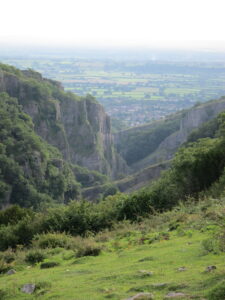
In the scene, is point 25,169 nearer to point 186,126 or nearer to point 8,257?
point 8,257

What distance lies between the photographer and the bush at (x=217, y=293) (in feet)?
27.9

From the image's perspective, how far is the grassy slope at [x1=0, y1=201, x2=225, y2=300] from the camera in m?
10.3

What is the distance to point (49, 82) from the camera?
13450 centimetres

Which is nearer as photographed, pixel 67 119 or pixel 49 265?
pixel 49 265

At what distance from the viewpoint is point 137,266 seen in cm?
1266

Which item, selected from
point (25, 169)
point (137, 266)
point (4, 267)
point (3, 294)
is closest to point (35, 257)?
point (4, 267)

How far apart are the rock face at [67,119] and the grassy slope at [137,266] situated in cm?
8706

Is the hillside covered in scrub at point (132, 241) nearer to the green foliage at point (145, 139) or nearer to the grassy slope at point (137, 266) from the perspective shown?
the grassy slope at point (137, 266)

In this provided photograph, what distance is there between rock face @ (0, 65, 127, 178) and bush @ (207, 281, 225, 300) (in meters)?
96.1

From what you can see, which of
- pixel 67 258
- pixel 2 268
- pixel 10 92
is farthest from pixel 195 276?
pixel 10 92

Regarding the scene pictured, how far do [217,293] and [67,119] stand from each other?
123 m

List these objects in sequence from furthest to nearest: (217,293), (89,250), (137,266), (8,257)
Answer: (8,257) < (89,250) < (137,266) < (217,293)

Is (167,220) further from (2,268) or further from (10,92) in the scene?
(10,92)

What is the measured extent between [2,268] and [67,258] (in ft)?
7.54
